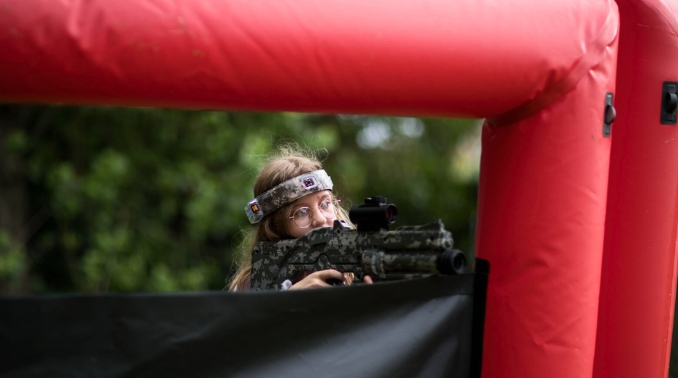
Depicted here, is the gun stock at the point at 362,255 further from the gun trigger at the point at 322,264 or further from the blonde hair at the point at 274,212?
the blonde hair at the point at 274,212

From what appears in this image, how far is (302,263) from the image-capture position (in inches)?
105

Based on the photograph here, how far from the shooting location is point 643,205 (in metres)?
2.32

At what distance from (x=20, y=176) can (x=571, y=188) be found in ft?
23.3

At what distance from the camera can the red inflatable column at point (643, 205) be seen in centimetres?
231

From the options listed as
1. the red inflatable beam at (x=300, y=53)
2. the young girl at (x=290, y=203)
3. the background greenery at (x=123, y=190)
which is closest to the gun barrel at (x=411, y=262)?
the red inflatable beam at (x=300, y=53)

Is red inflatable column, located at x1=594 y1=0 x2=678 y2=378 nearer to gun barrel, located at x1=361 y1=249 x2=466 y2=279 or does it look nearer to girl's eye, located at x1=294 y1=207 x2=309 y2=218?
gun barrel, located at x1=361 y1=249 x2=466 y2=279

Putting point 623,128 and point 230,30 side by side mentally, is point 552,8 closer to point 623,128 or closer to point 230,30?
point 623,128

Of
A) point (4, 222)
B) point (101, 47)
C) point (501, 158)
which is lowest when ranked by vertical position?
point (4, 222)

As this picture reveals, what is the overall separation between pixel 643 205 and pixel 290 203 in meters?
1.21

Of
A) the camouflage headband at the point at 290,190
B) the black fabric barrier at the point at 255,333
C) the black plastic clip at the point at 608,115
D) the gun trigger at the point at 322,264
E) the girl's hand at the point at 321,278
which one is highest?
the black plastic clip at the point at 608,115

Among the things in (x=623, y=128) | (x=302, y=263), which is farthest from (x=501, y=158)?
(x=302, y=263)

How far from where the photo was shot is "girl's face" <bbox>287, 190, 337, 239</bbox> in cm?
296

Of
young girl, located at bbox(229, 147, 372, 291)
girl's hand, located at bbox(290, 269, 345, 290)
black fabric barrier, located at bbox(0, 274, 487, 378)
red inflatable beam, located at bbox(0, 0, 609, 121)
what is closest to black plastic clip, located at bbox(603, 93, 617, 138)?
red inflatable beam, located at bbox(0, 0, 609, 121)

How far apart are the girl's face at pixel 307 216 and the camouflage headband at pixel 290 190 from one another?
0.03 metres
